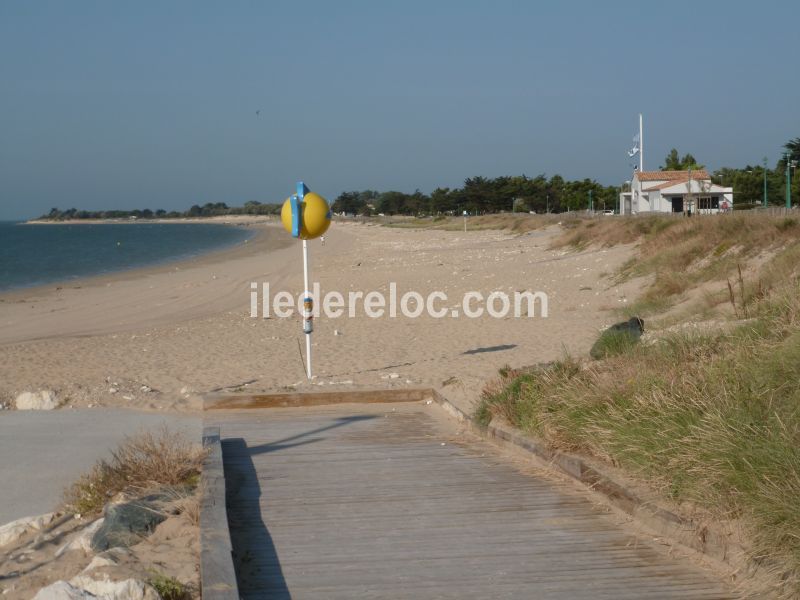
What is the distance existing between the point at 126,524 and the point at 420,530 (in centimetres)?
173

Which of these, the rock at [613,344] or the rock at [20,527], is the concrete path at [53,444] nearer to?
the rock at [20,527]

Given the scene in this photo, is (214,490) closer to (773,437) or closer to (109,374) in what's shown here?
(773,437)

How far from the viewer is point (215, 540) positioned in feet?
15.7

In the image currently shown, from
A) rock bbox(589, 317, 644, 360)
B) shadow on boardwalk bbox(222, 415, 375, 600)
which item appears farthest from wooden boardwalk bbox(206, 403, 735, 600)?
rock bbox(589, 317, 644, 360)

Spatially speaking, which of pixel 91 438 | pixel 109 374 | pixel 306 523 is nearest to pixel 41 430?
pixel 91 438

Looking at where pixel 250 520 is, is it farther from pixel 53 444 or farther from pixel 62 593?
pixel 53 444

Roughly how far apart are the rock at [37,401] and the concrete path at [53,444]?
0.89ft

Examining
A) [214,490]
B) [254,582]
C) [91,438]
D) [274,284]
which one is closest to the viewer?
[254,582]

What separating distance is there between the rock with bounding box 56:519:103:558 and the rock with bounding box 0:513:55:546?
0.72 metres

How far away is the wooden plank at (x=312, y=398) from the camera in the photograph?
32.1ft

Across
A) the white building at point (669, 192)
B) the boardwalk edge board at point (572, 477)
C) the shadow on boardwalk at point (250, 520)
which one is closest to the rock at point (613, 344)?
the boardwalk edge board at point (572, 477)

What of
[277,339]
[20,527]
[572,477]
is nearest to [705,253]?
[277,339]

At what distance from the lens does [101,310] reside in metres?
25.0

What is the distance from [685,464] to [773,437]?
1.84ft
